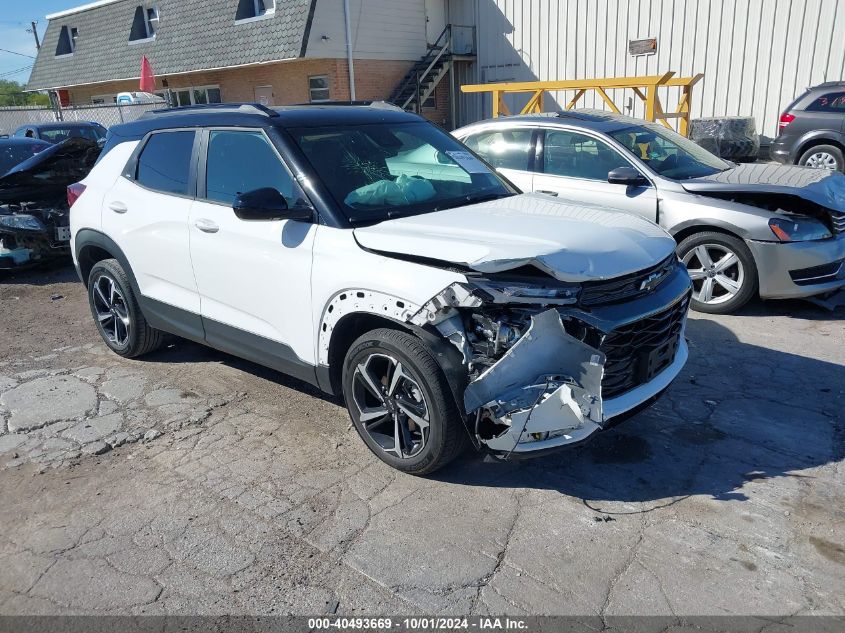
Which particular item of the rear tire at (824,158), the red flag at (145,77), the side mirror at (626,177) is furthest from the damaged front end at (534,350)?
the red flag at (145,77)

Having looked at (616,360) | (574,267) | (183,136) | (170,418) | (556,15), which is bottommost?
(170,418)

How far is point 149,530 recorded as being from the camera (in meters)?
3.27

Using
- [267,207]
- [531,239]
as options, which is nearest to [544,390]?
[531,239]

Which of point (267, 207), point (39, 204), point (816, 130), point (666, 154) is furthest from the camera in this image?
point (816, 130)

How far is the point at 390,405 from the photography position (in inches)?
139

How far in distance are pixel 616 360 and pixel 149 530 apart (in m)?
2.37

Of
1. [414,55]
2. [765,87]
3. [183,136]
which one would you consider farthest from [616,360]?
[414,55]

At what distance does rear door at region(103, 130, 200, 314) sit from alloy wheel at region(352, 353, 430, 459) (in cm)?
153

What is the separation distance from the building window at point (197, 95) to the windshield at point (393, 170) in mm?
20549

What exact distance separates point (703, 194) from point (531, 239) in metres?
3.53

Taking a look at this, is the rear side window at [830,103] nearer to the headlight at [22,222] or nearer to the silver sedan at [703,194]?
the silver sedan at [703,194]

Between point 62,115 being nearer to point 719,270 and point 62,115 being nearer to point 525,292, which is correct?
point 719,270

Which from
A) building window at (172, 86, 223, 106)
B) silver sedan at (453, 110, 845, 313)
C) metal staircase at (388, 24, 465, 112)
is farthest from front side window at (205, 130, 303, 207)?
building window at (172, 86, 223, 106)

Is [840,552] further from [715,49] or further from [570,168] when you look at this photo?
[715,49]
